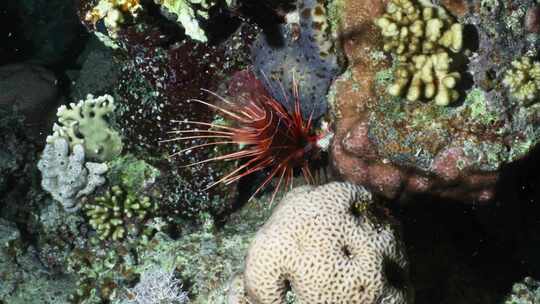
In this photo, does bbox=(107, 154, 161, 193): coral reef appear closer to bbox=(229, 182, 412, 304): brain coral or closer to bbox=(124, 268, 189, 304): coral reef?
bbox=(124, 268, 189, 304): coral reef

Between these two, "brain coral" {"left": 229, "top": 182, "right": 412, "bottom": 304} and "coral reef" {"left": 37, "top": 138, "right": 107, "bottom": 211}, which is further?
"coral reef" {"left": 37, "top": 138, "right": 107, "bottom": 211}

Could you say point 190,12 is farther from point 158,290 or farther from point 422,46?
point 158,290

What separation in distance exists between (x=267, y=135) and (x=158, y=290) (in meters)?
1.86

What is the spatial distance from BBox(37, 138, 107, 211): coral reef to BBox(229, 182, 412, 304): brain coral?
323 centimetres

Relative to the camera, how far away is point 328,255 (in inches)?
111

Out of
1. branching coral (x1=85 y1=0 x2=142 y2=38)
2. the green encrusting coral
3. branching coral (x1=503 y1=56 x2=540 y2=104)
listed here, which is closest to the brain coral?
branching coral (x1=503 y1=56 x2=540 y2=104)

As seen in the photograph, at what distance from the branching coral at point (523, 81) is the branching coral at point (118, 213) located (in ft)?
12.8

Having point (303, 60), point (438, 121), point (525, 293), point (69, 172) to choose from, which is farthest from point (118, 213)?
point (525, 293)

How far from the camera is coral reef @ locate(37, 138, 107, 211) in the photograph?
5477 mm

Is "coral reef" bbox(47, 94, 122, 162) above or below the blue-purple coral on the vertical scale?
below

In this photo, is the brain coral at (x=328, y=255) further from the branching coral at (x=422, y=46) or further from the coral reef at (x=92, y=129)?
the coral reef at (x=92, y=129)

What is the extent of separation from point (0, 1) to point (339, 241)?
9.48 meters

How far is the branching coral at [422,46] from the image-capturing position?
336 cm

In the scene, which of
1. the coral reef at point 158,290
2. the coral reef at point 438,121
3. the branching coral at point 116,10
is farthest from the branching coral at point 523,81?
the coral reef at point 158,290
